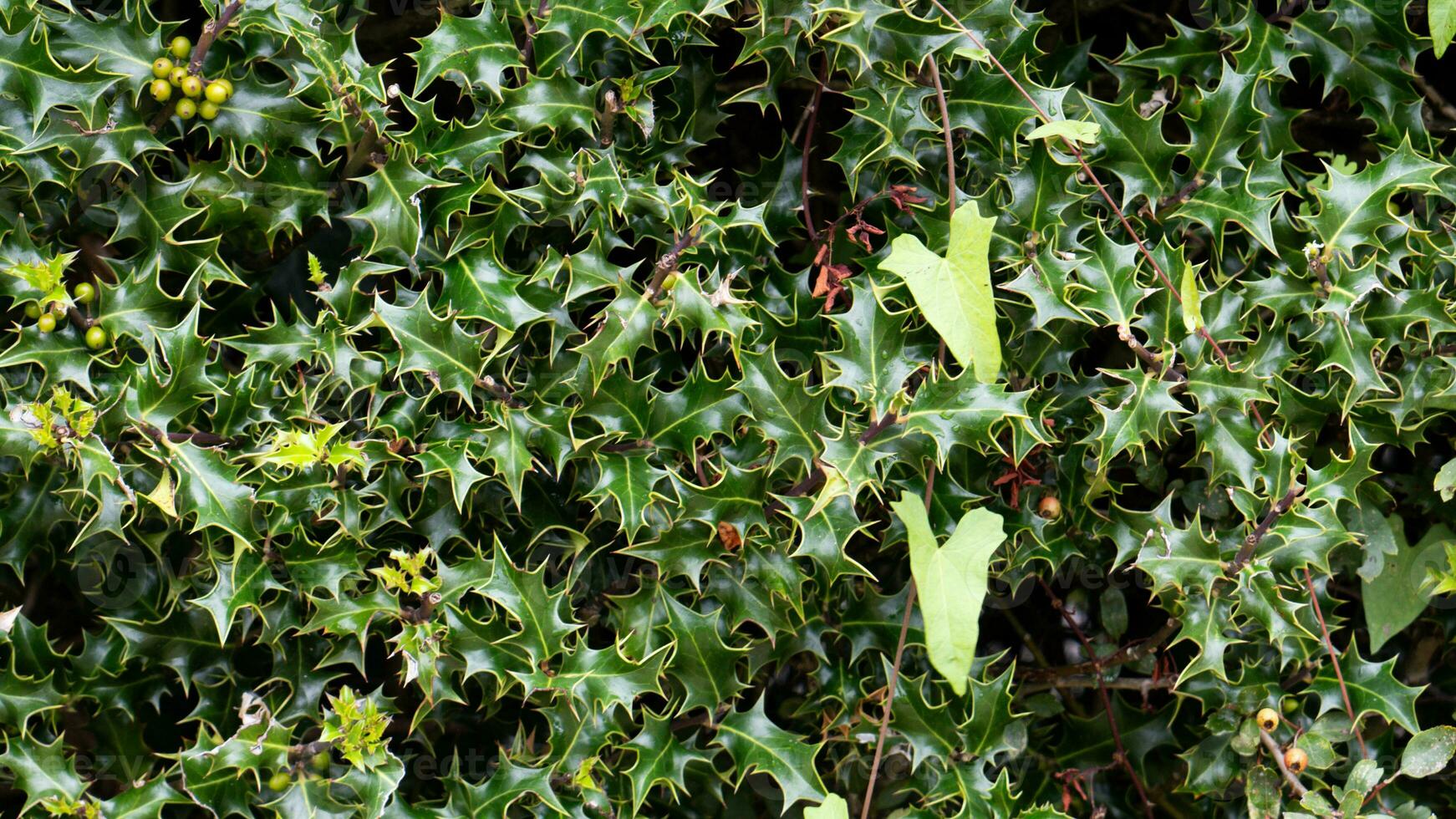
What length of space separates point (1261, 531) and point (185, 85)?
1.77m

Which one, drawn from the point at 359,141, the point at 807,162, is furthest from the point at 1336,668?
the point at 359,141

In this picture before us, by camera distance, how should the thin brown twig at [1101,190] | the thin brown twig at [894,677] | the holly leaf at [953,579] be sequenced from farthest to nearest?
the thin brown twig at [1101,190] < the thin brown twig at [894,677] < the holly leaf at [953,579]

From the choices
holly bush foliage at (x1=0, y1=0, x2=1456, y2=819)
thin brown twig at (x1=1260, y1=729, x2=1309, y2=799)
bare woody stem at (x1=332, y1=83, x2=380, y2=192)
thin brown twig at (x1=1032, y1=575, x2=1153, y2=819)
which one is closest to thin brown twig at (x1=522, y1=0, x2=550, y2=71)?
holly bush foliage at (x1=0, y1=0, x2=1456, y2=819)

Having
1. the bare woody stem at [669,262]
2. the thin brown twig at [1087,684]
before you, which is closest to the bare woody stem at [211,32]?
the bare woody stem at [669,262]

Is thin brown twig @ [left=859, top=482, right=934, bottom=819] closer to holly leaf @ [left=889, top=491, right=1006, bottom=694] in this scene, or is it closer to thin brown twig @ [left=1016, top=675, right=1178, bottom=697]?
holly leaf @ [left=889, top=491, right=1006, bottom=694]

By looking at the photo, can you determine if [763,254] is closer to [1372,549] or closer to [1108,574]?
[1108,574]

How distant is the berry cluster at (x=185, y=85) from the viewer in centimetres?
173

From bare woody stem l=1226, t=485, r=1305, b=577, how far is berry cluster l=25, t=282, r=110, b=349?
1775 millimetres

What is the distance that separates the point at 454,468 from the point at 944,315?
736mm

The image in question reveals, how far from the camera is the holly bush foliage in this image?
1.68m

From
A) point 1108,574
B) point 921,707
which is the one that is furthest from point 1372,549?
point 921,707

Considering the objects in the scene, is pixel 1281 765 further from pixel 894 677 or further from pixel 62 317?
pixel 62 317

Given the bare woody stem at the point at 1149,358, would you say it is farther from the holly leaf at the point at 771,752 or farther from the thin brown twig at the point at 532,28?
the thin brown twig at the point at 532,28

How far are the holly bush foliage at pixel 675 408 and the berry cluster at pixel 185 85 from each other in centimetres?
2
